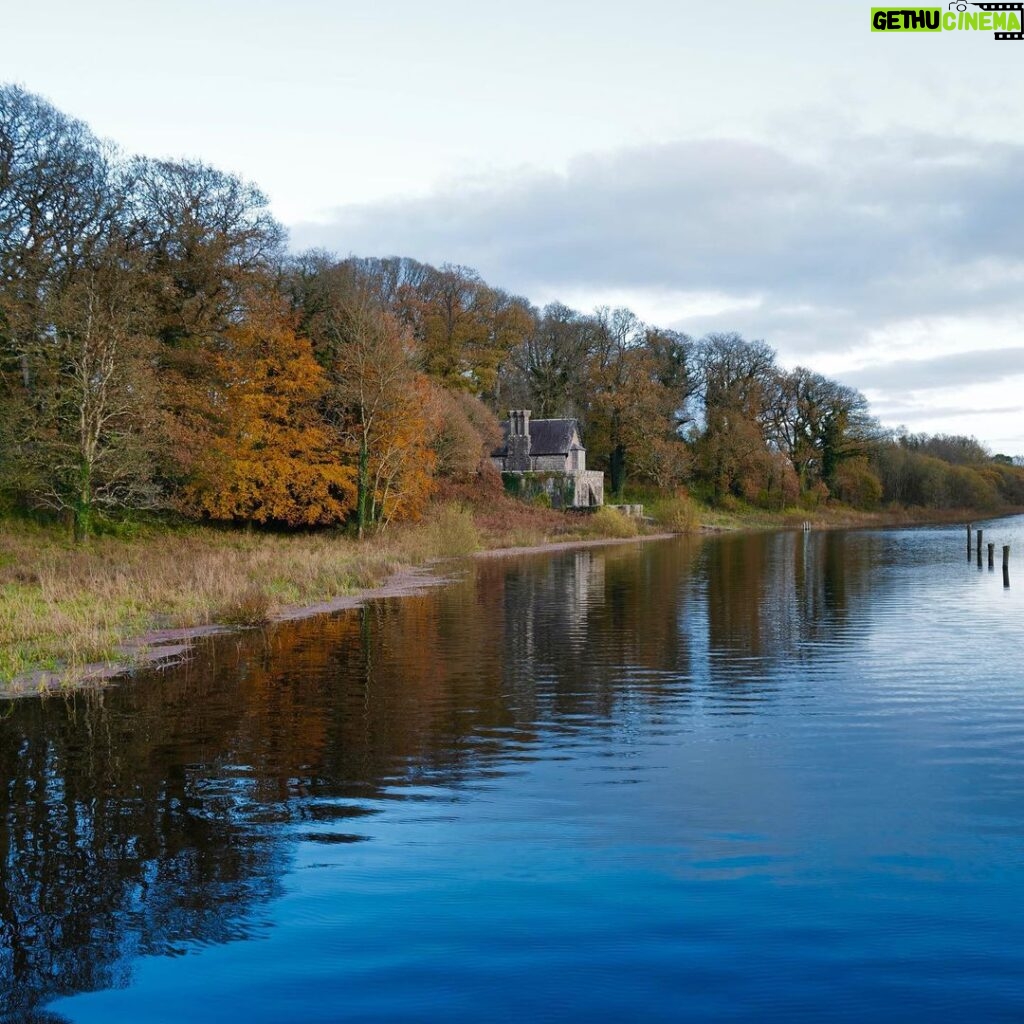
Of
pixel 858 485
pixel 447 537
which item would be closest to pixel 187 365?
pixel 447 537

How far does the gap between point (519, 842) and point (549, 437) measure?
240 feet

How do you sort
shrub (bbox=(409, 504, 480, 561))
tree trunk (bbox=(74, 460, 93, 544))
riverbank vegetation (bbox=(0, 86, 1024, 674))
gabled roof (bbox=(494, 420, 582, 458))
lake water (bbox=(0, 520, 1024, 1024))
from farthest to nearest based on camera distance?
gabled roof (bbox=(494, 420, 582, 458)), shrub (bbox=(409, 504, 480, 561)), tree trunk (bbox=(74, 460, 93, 544)), riverbank vegetation (bbox=(0, 86, 1024, 674)), lake water (bbox=(0, 520, 1024, 1024))

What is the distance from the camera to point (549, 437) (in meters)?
82.1

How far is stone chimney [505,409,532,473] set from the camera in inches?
3204

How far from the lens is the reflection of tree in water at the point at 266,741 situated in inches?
320

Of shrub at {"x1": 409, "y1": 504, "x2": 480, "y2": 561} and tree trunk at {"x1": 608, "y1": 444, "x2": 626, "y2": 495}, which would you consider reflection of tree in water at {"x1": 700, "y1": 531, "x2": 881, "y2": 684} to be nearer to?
shrub at {"x1": 409, "y1": 504, "x2": 480, "y2": 561}

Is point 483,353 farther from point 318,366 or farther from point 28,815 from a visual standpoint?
point 28,815

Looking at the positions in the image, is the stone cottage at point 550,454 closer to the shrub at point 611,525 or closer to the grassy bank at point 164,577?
the shrub at point 611,525

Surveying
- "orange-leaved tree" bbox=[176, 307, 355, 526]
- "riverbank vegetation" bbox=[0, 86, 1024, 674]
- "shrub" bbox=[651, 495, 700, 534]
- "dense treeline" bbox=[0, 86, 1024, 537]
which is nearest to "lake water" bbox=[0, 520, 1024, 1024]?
"riverbank vegetation" bbox=[0, 86, 1024, 674]

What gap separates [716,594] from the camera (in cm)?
3266

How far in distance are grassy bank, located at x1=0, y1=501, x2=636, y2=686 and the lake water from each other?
2.87 meters

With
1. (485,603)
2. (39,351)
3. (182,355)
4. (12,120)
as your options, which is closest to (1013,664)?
(485,603)

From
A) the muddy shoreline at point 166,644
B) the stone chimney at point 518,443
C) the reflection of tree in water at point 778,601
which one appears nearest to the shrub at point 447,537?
the muddy shoreline at point 166,644

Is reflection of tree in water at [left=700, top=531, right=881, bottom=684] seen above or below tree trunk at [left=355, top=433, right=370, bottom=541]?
below
